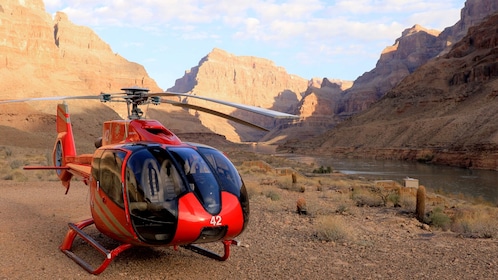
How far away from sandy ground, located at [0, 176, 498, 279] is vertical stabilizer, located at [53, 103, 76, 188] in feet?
3.43

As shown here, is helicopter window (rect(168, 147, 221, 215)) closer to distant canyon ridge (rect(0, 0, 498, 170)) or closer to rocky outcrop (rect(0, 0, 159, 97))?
distant canyon ridge (rect(0, 0, 498, 170))

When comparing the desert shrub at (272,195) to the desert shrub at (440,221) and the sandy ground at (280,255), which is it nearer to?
the sandy ground at (280,255)

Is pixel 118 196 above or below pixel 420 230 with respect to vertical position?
above

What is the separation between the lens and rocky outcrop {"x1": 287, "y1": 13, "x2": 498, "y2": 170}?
57.7m

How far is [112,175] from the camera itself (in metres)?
6.43

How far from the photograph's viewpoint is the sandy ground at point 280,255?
6.52m

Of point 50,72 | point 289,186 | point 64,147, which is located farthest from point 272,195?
point 50,72

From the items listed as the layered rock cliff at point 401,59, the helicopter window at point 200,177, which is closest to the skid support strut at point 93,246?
the helicopter window at point 200,177

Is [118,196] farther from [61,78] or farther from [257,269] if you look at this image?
[61,78]

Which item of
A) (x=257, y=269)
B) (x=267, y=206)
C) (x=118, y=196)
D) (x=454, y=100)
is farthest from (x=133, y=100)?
(x=454, y=100)

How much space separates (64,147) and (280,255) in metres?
6.12

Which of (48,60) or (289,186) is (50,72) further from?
(289,186)

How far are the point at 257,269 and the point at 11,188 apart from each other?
535 inches

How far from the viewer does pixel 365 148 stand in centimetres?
8156
